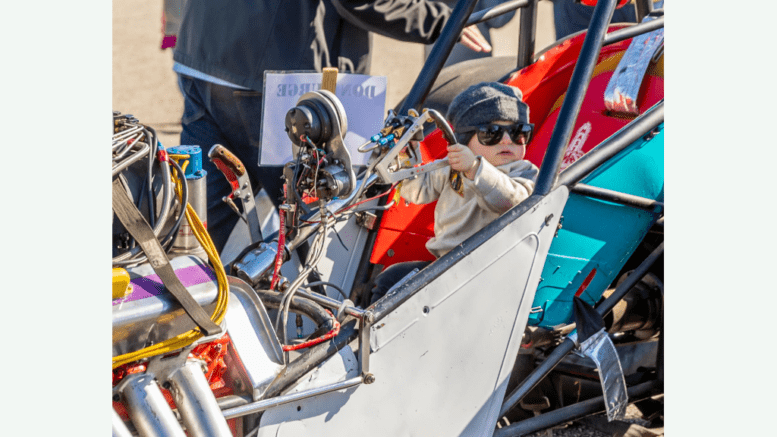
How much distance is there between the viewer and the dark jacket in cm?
276

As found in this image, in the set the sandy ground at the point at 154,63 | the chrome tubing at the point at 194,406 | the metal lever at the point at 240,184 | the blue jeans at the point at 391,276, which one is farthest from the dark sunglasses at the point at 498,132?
the sandy ground at the point at 154,63

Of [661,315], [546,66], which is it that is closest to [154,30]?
[546,66]

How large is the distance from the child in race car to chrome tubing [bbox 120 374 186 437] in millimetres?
848

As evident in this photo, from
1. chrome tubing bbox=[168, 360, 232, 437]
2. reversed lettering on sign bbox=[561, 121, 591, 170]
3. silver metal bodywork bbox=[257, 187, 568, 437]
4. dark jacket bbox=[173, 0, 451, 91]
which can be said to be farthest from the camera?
dark jacket bbox=[173, 0, 451, 91]

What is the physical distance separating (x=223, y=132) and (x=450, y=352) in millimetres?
1600

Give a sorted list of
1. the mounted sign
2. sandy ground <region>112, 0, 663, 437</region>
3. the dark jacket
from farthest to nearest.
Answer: sandy ground <region>112, 0, 663, 437</region> → the dark jacket → the mounted sign

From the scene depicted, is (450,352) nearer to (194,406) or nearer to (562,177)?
(562,177)

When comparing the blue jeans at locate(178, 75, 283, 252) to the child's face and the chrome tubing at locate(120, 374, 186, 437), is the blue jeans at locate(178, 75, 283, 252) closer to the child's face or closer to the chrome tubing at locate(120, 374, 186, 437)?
the child's face

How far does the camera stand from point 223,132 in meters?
2.95

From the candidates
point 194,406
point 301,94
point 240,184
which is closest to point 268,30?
point 301,94

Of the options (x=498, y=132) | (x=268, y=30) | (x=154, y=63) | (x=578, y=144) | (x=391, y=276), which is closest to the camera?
(x=498, y=132)

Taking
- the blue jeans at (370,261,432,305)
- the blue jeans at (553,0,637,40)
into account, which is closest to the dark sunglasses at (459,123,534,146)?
the blue jeans at (370,261,432,305)

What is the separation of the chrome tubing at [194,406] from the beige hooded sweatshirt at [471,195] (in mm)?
798

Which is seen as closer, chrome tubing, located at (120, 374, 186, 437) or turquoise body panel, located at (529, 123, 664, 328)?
chrome tubing, located at (120, 374, 186, 437)
